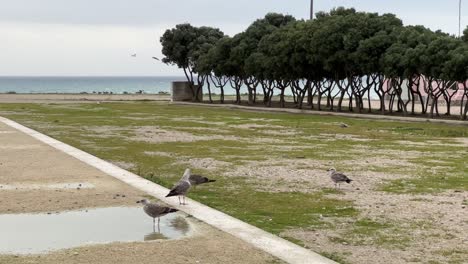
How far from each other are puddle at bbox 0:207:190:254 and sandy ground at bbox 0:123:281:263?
29 centimetres

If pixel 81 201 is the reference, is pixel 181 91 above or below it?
above

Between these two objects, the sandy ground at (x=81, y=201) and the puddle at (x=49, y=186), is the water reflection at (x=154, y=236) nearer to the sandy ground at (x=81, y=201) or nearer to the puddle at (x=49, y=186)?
the sandy ground at (x=81, y=201)

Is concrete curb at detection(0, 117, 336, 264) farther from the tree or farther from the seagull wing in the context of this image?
the tree

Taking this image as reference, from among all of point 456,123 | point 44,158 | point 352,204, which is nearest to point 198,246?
point 352,204

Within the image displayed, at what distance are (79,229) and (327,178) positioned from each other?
6.96 meters

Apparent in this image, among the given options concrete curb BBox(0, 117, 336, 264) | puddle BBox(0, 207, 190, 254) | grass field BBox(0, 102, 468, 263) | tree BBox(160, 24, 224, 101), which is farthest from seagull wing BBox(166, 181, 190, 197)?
tree BBox(160, 24, 224, 101)

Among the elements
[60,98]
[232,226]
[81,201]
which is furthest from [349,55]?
[60,98]

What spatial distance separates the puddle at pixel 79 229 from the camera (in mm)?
8242

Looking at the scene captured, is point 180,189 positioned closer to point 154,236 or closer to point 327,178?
point 154,236

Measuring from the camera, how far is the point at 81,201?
1111 cm

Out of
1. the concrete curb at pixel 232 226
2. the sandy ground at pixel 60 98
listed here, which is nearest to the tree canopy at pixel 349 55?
the sandy ground at pixel 60 98

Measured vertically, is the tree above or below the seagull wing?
above

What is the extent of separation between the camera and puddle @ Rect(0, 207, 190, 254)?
8.24 metres

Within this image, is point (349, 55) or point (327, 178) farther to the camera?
point (349, 55)
